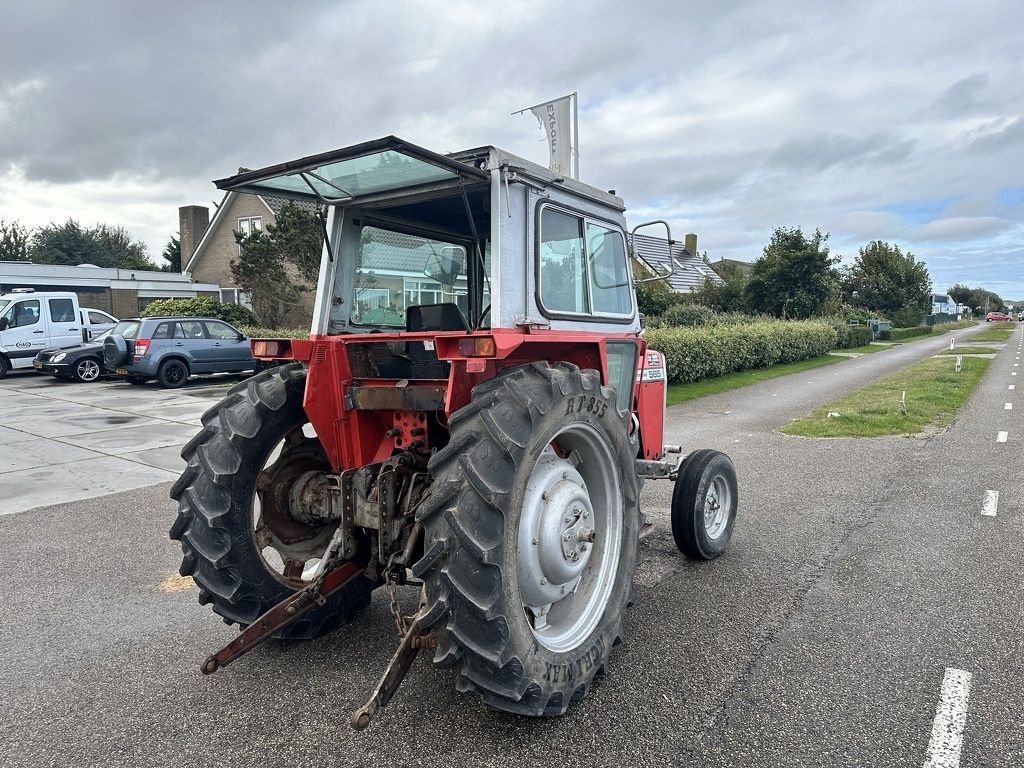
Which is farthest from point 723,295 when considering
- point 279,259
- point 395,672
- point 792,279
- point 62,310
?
point 395,672

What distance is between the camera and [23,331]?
729 inches

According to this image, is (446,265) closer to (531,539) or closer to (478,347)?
(478,347)

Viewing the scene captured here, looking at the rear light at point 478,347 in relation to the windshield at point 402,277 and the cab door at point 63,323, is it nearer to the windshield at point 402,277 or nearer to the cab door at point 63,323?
the windshield at point 402,277

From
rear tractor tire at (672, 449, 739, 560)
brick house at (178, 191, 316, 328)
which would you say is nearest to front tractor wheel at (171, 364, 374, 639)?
rear tractor tire at (672, 449, 739, 560)

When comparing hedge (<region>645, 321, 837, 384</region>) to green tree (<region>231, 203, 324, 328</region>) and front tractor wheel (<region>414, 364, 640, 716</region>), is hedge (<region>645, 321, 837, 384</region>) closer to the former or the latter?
front tractor wheel (<region>414, 364, 640, 716</region>)

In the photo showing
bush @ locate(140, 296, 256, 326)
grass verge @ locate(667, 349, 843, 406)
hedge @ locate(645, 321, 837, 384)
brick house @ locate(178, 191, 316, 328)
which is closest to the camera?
grass verge @ locate(667, 349, 843, 406)

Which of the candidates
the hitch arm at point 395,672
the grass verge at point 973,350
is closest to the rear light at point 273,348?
the hitch arm at point 395,672

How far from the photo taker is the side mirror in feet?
14.5

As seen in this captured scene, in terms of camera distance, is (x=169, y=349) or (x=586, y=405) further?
(x=169, y=349)

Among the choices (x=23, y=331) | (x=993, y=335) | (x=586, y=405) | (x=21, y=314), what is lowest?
(x=993, y=335)

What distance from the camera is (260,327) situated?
24516mm

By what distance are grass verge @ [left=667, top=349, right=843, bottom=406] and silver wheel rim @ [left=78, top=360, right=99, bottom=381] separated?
14.3 m

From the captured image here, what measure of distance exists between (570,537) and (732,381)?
52.1ft

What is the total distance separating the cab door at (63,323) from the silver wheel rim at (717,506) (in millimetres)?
19670
